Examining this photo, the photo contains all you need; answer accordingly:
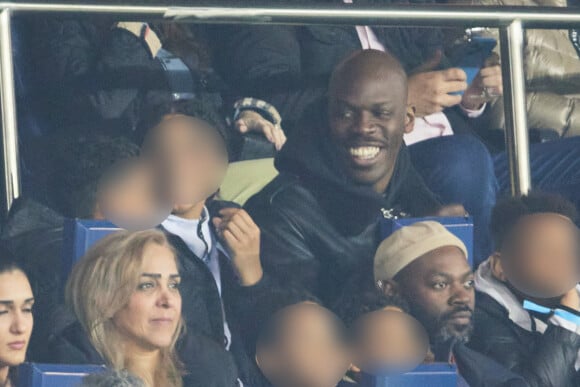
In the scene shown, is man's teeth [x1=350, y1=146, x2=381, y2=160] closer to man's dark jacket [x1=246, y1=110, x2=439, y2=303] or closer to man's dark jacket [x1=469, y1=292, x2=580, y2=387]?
man's dark jacket [x1=246, y1=110, x2=439, y2=303]

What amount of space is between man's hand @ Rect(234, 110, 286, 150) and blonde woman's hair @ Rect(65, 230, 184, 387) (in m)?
0.41

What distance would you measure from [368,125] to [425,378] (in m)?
0.77

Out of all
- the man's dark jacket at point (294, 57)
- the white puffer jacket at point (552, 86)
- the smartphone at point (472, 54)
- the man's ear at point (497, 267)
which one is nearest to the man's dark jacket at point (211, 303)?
the man's dark jacket at point (294, 57)

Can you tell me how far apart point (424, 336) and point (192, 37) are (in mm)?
1125

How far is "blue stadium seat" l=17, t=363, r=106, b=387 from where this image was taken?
5461mm

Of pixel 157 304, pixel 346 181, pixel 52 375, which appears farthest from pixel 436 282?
pixel 52 375

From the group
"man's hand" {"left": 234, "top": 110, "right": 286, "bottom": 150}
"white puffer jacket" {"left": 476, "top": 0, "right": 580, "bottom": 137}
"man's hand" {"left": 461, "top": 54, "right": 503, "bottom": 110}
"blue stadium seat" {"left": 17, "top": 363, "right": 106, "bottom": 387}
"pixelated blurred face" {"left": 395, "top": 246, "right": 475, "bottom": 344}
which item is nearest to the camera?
"blue stadium seat" {"left": 17, "top": 363, "right": 106, "bottom": 387}

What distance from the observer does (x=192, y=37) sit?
5789 mm

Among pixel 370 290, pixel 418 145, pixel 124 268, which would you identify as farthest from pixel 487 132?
pixel 124 268

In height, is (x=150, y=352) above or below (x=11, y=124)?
below

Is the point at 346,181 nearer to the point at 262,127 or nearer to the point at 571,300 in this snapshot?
the point at 262,127

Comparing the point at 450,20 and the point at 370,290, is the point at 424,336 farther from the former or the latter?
the point at 450,20

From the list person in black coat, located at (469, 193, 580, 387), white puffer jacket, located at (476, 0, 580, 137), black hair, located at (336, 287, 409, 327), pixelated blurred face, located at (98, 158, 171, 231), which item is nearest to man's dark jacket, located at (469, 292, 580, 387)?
person in black coat, located at (469, 193, 580, 387)

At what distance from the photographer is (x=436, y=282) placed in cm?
584
